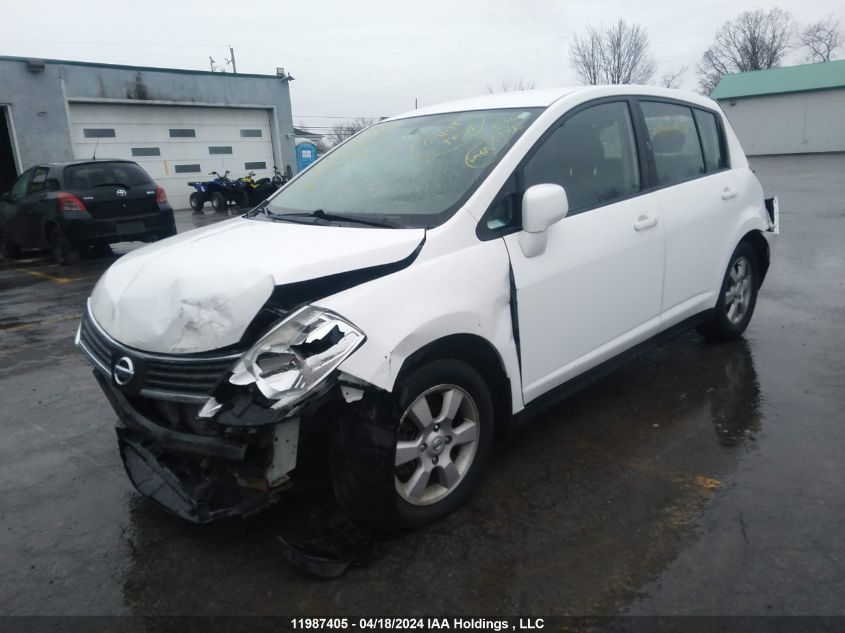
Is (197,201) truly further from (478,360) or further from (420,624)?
(420,624)

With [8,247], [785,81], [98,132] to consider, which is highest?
[785,81]

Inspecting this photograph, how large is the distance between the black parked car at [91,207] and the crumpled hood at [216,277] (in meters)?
8.04

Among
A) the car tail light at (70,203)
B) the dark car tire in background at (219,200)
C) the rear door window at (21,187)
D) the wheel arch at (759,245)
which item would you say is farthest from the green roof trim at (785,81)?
the wheel arch at (759,245)

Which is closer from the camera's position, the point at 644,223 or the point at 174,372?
the point at 174,372

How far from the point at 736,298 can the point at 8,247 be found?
12.5 m

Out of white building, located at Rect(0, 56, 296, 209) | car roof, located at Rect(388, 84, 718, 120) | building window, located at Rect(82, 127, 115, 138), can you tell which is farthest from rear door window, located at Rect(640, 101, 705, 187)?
building window, located at Rect(82, 127, 115, 138)

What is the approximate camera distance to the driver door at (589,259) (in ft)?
10.3

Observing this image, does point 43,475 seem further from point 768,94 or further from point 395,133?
point 768,94

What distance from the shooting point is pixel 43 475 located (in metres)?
3.53

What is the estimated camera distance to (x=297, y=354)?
93.2 inches

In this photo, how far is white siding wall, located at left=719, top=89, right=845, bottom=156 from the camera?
41844 millimetres

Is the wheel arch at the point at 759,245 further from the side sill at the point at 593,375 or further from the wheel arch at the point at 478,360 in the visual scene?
the wheel arch at the point at 478,360

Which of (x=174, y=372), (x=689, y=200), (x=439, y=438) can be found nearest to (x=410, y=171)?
(x=439, y=438)

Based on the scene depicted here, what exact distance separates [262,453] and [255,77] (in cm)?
2208
